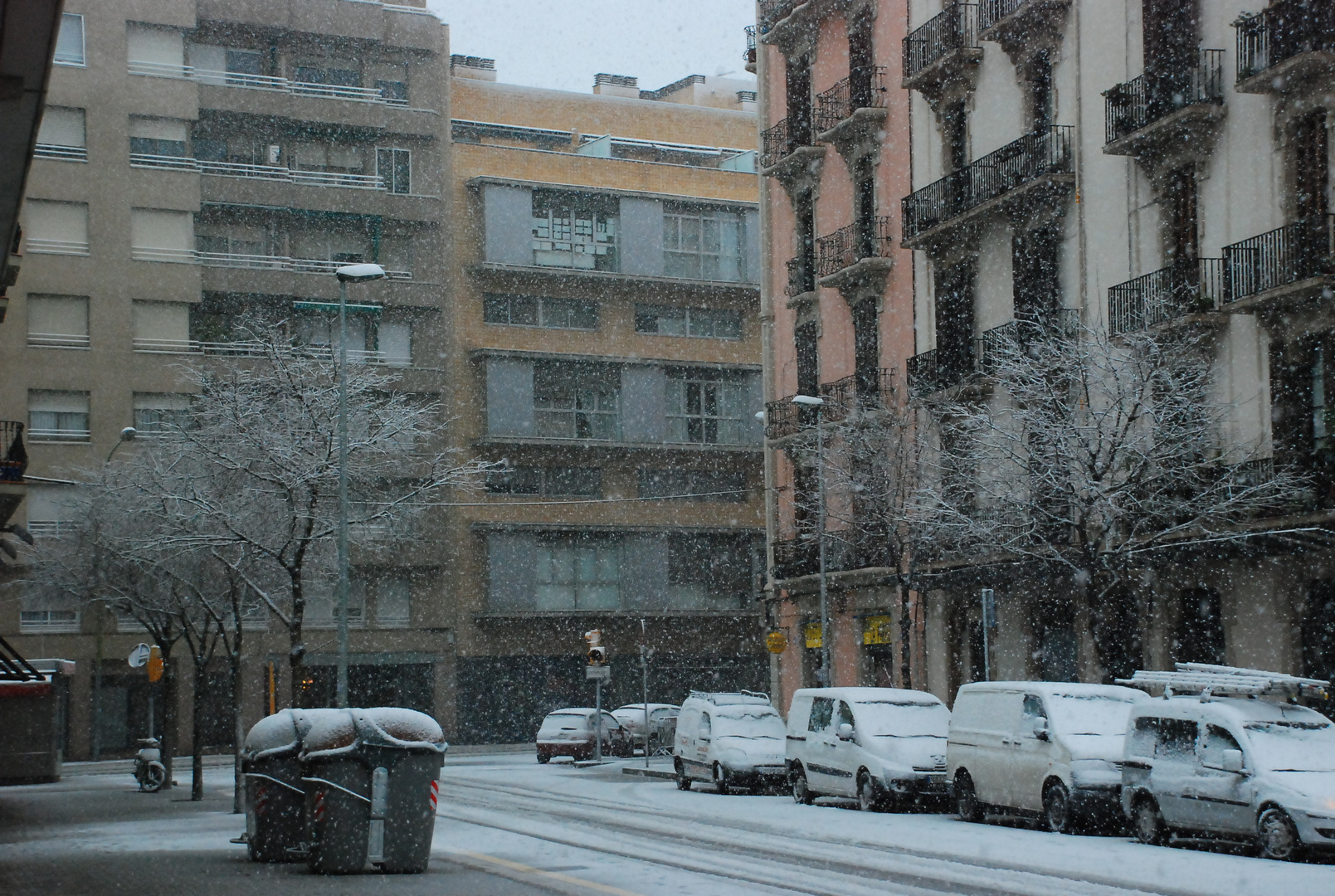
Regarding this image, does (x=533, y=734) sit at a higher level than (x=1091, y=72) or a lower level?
lower

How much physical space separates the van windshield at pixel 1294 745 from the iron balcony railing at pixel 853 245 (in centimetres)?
2549

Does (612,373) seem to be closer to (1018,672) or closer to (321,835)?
(1018,672)

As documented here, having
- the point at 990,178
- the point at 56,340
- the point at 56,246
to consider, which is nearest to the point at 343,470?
the point at 990,178

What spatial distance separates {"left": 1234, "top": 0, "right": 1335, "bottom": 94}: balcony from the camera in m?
27.6

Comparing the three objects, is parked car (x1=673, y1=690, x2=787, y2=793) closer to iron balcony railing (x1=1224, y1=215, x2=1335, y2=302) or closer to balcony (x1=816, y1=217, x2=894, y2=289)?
iron balcony railing (x1=1224, y1=215, x2=1335, y2=302)

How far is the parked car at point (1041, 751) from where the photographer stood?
2083cm

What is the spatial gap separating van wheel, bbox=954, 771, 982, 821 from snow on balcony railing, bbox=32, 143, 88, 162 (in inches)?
1623

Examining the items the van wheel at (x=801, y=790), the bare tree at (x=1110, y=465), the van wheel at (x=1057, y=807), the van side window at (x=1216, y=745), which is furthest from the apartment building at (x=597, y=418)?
the van side window at (x=1216, y=745)

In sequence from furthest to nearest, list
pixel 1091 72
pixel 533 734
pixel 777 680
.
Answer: pixel 533 734, pixel 777 680, pixel 1091 72

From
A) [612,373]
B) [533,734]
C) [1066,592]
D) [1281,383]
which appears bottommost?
[533,734]

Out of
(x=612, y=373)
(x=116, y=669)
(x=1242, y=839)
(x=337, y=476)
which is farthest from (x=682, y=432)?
(x=1242, y=839)

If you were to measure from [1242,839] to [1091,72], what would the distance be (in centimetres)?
2004

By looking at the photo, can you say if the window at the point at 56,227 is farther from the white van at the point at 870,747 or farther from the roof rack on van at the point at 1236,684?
the roof rack on van at the point at 1236,684

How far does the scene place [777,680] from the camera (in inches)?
1971
